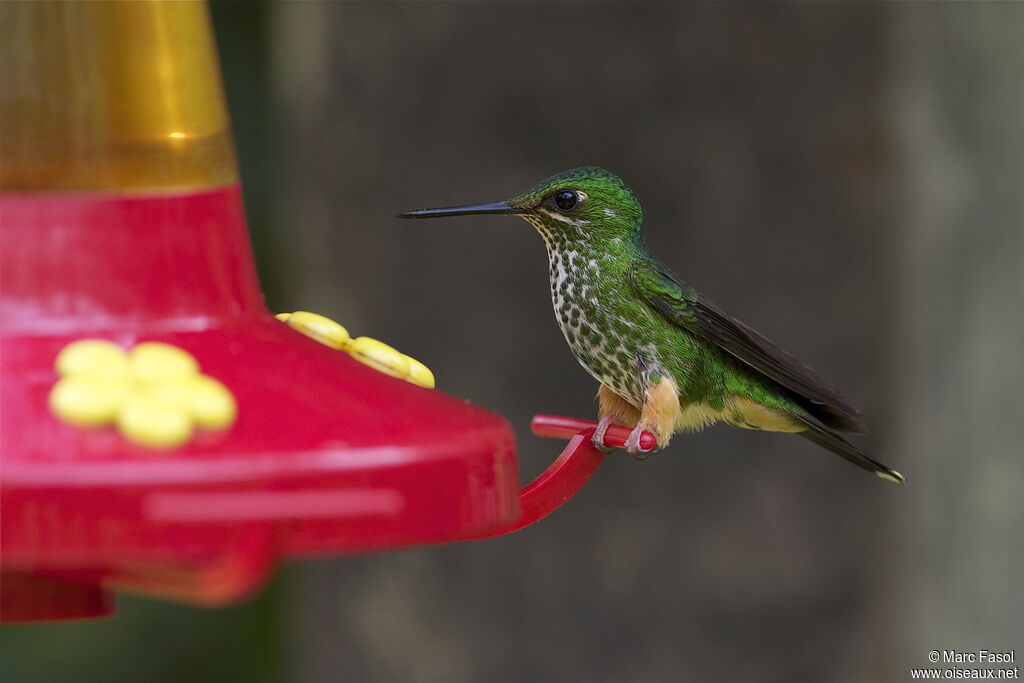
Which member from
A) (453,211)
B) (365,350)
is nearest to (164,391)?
(365,350)

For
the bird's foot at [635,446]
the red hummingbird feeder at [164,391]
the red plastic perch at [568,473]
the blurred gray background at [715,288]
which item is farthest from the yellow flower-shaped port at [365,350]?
the blurred gray background at [715,288]

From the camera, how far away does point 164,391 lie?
5.45 ft

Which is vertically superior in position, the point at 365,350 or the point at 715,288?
the point at 365,350

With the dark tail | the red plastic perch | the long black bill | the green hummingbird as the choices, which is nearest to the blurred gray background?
the dark tail

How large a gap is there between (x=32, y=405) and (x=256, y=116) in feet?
17.5

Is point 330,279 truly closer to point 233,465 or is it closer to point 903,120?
point 903,120

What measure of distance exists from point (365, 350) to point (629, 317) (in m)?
0.78

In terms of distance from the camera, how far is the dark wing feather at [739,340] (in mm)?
2705

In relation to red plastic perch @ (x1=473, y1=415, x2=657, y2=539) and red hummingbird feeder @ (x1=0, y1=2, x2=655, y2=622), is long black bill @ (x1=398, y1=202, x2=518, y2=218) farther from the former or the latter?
red plastic perch @ (x1=473, y1=415, x2=657, y2=539)

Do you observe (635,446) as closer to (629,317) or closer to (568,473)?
(568,473)

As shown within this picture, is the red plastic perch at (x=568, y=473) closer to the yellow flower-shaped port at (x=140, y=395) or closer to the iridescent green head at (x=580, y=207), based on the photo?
the iridescent green head at (x=580, y=207)

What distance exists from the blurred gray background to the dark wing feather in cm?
130

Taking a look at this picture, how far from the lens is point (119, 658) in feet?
22.2

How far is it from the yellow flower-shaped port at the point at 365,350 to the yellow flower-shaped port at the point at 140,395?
0.50 meters
